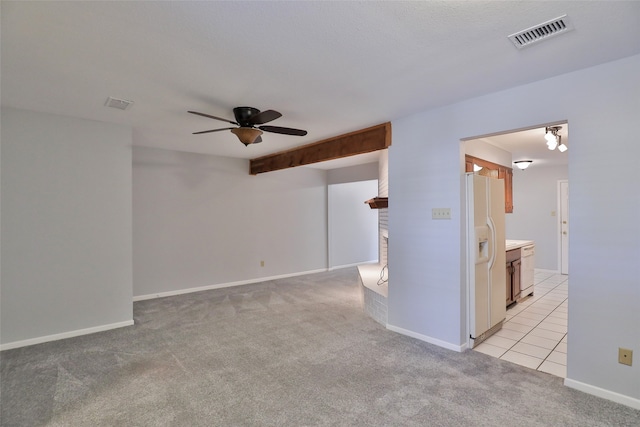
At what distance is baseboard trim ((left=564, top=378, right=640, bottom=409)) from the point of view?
6.93 feet

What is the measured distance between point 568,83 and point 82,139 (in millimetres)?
4694

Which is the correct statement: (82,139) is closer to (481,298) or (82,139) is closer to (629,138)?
(481,298)

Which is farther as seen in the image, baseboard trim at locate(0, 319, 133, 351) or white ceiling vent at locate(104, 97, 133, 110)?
baseboard trim at locate(0, 319, 133, 351)

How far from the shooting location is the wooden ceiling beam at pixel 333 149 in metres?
3.73

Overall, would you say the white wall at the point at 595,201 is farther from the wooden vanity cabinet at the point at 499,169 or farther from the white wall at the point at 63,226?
the white wall at the point at 63,226

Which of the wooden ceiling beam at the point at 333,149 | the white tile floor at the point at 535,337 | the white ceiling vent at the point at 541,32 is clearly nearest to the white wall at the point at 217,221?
the wooden ceiling beam at the point at 333,149

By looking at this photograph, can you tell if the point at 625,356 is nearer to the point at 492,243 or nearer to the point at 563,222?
the point at 492,243

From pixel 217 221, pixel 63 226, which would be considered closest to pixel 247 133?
pixel 63 226

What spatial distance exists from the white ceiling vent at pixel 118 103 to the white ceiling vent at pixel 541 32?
10.5ft

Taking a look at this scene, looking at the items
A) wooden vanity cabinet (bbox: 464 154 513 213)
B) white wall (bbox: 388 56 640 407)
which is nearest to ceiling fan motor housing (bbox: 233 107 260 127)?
white wall (bbox: 388 56 640 407)

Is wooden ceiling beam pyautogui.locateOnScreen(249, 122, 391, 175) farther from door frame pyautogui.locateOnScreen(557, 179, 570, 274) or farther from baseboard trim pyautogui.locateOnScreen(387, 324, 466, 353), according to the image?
door frame pyautogui.locateOnScreen(557, 179, 570, 274)

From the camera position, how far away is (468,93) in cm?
279

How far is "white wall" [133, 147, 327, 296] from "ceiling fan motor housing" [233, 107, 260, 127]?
2715 millimetres

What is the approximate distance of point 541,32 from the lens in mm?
1843
